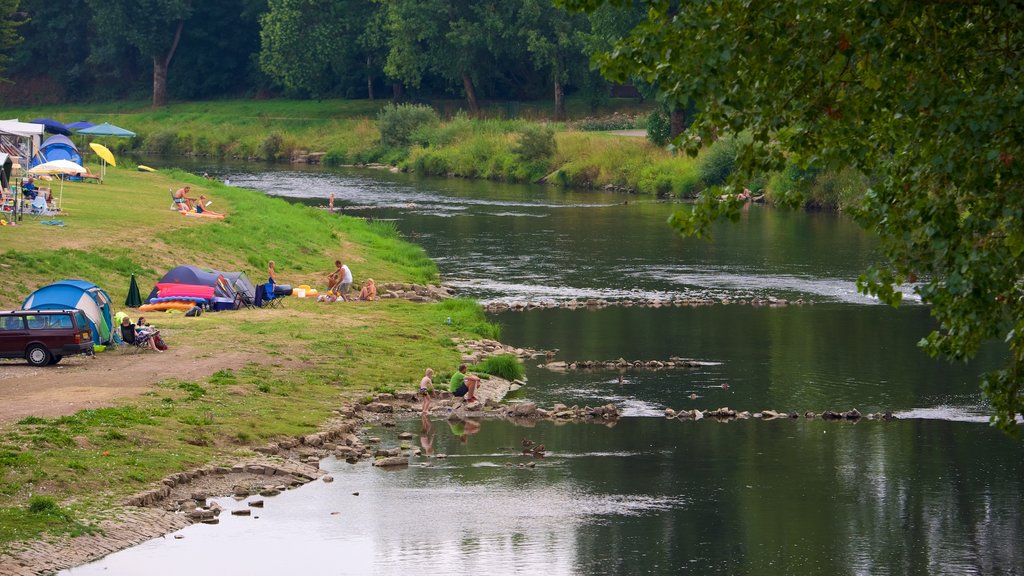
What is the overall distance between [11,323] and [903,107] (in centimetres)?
2266

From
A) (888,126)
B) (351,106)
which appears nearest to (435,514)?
(888,126)

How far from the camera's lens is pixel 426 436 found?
31625 millimetres

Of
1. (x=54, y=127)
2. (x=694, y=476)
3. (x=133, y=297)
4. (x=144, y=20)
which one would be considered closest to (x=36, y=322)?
(x=133, y=297)

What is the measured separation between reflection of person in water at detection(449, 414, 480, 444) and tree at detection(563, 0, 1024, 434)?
13969mm

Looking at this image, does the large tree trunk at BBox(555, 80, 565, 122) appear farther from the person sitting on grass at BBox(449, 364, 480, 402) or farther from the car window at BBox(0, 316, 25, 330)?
the car window at BBox(0, 316, 25, 330)

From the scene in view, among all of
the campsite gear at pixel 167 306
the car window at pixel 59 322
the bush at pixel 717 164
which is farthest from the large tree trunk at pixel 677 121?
the car window at pixel 59 322

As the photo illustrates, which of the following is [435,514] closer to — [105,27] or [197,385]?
[197,385]

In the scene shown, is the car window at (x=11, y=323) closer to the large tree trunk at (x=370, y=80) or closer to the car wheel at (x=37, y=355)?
the car wheel at (x=37, y=355)

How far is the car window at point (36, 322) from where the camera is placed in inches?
1321

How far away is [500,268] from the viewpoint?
59781 mm

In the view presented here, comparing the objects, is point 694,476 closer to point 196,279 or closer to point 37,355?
point 37,355

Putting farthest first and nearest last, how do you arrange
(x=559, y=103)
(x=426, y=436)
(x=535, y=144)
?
(x=559, y=103) → (x=535, y=144) → (x=426, y=436)

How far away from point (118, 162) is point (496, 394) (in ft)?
210

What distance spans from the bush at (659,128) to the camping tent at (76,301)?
206 feet
